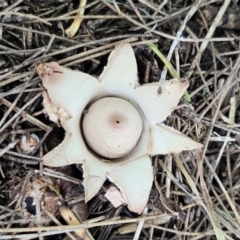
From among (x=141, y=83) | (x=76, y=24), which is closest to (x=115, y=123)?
(x=141, y=83)

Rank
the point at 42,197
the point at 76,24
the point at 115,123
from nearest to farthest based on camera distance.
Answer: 1. the point at 115,123
2. the point at 42,197
3. the point at 76,24

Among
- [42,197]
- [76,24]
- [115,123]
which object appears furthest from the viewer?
[76,24]

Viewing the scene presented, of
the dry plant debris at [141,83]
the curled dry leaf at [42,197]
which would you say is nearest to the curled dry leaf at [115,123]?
the dry plant debris at [141,83]

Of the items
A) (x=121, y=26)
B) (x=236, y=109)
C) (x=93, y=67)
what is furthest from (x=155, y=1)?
(x=236, y=109)

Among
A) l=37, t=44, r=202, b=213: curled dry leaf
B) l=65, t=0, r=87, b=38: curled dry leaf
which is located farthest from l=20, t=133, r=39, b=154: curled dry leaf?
l=65, t=0, r=87, b=38: curled dry leaf

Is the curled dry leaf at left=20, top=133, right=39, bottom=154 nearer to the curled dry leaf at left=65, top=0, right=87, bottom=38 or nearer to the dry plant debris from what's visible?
the dry plant debris

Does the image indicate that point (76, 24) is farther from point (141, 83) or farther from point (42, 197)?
point (42, 197)
